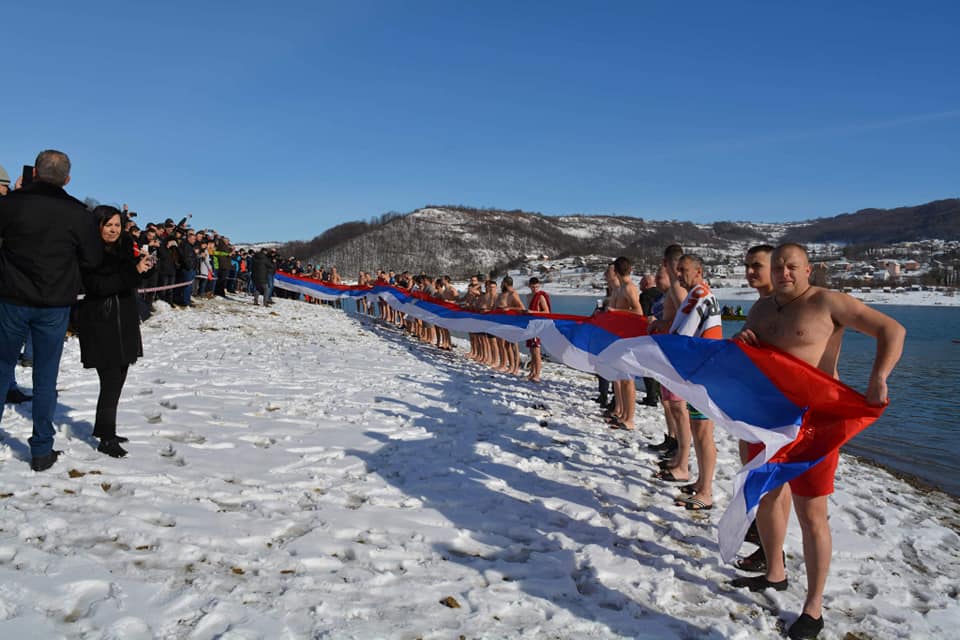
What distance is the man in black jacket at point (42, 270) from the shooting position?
3982 millimetres

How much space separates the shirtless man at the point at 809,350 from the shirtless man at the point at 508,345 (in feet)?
29.0

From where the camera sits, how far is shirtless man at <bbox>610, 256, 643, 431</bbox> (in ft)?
26.2

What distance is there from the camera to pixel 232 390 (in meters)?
7.66

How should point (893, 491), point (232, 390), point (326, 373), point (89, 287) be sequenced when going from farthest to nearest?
point (326, 373) < point (232, 390) < point (893, 491) < point (89, 287)

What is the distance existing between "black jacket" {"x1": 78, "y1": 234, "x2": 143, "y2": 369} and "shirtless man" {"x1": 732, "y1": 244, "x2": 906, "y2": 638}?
180 inches

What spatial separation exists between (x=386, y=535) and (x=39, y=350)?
281 cm

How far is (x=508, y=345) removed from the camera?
520 inches

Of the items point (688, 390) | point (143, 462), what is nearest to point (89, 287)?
point (143, 462)

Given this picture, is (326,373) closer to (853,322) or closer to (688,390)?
(688,390)

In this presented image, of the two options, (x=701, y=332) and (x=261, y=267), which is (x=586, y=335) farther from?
(x=261, y=267)

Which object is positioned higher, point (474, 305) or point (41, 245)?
point (41, 245)

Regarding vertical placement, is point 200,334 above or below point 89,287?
below

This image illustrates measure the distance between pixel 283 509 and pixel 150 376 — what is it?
4.75m

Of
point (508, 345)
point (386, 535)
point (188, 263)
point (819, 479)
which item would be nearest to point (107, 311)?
point (386, 535)
